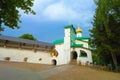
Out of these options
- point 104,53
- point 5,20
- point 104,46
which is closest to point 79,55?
point 104,53

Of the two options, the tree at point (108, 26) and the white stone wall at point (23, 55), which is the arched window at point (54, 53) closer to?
the white stone wall at point (23, 55)

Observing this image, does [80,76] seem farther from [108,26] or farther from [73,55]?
[73,55]

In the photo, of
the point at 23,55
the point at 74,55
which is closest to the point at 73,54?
the point at 74,55

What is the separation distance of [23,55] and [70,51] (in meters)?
8.73

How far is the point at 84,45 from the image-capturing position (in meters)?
35.1

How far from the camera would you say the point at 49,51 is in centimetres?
3697

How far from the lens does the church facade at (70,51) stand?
32.7m

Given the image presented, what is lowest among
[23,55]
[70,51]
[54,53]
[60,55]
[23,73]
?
[23,73]

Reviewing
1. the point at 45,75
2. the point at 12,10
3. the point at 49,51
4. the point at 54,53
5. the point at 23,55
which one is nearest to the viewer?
the point at 12,10

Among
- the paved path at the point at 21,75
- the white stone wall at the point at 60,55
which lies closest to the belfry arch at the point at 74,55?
the white stone wall at the point at 60,55

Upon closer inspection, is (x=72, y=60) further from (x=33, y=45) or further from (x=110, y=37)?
(x=110, y=37)

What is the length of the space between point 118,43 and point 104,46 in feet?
5.95

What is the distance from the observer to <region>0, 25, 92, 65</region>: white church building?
1203 inches

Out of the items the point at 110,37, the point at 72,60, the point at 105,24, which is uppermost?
the point at 105,24
